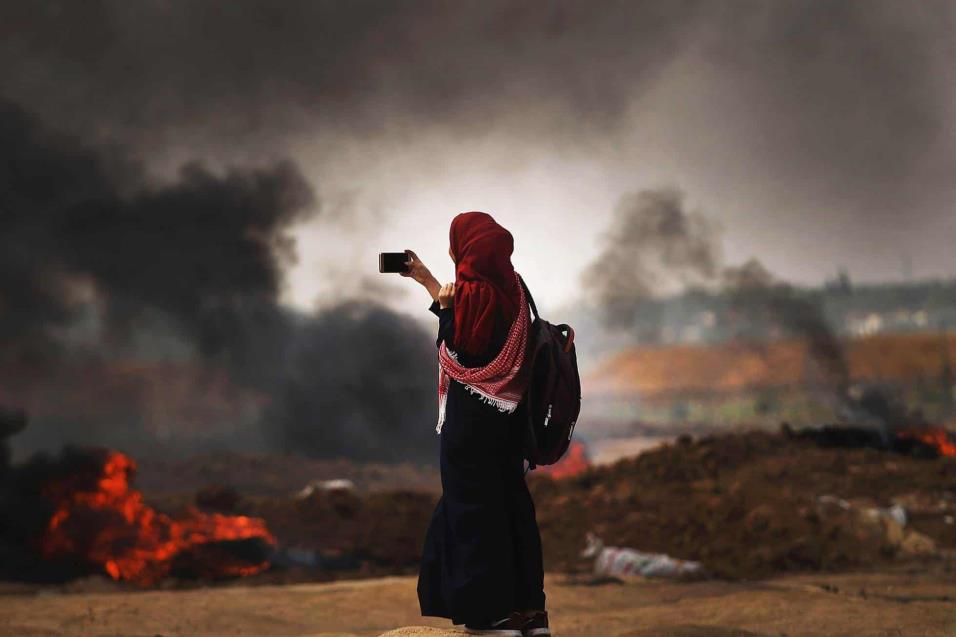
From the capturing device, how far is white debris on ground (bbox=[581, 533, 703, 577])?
11.3 metres

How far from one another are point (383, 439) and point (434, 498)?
4023mm

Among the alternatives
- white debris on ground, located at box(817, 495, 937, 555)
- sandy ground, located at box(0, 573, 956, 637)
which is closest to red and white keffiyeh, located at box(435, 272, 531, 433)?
sandy ground, located at box(0, 573, 956, 637)

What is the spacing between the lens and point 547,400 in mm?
4547

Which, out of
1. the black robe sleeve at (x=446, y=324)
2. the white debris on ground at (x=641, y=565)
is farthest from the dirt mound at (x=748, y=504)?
the black robe sleeve at (x=446, y=324)

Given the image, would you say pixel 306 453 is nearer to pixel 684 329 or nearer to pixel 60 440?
pixel 60 440

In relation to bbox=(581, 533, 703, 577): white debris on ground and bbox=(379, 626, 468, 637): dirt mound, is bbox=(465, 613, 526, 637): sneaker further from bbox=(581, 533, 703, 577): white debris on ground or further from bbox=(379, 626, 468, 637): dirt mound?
bbox=(581, 533, 703, 577): white debris on ground

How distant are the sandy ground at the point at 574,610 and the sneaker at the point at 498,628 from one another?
5.71 feet

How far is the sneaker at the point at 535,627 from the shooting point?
456 centimetres

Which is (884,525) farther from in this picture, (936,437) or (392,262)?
(392,262)

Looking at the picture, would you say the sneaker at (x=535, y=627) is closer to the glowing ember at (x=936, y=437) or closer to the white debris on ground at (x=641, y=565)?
the white debris on ground at (x=641, y=565)

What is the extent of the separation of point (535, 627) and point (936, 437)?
1624cm

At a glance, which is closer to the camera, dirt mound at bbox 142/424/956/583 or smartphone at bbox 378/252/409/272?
smartphone at bbox 378/252/409/272

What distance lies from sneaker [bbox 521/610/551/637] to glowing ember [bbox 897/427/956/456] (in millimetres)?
15008

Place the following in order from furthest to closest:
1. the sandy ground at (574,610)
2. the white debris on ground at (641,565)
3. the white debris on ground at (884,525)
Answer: the white debris on ground at (884,525) → the white debris on ground at (641,565) → the sandy ground at (574,610)
